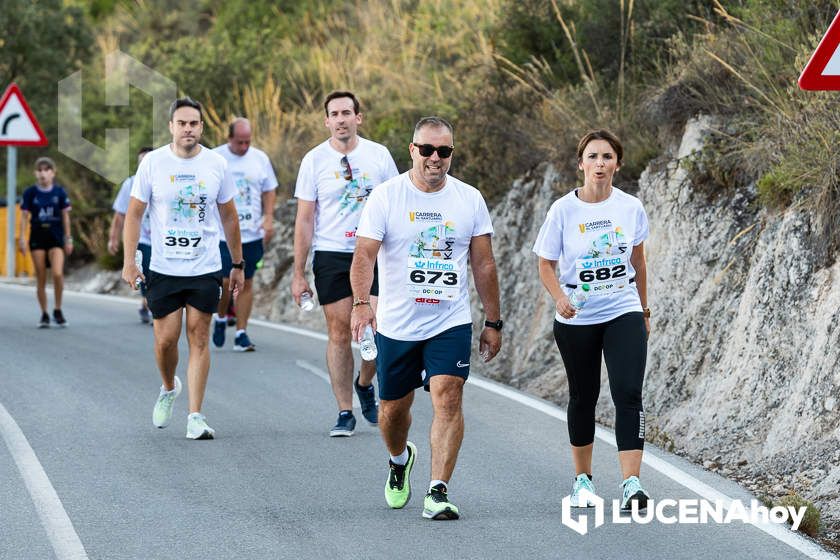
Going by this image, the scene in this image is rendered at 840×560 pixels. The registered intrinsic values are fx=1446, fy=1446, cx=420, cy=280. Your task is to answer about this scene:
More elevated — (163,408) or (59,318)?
(163,408)

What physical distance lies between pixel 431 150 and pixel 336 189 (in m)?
2.60

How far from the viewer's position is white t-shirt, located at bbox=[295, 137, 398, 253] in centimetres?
973

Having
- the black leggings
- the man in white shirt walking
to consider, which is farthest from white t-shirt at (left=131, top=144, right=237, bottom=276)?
the black leggings

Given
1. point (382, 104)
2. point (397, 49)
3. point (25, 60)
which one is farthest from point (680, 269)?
point (25, 60)

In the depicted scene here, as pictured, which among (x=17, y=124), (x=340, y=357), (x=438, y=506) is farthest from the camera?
(x=17, y=124)

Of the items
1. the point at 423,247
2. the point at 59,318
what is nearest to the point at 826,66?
the point at 423,247

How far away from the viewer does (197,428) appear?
31.0 feet

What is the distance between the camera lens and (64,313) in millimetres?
17344

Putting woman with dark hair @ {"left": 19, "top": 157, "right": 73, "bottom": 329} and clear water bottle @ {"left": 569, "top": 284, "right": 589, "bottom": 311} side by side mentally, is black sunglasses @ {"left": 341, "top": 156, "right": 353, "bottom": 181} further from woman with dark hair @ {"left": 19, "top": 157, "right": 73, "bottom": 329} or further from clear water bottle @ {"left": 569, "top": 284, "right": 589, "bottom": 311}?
woman with dark hair @ {"left": 19, "top": 157, "right": 73, "bottom": 329}

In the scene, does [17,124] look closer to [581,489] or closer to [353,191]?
[353,191]

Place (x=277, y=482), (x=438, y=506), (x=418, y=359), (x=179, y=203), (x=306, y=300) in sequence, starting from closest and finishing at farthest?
(x=438, y=506) < (x=418, y=359) < (x=277, y=482) < (x=306, y=300) < (x=179, y=203)

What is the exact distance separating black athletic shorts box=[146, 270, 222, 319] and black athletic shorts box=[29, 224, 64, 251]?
6810 millimetres

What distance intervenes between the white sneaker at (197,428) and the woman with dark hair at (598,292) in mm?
2830

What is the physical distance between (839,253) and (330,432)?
351cm
